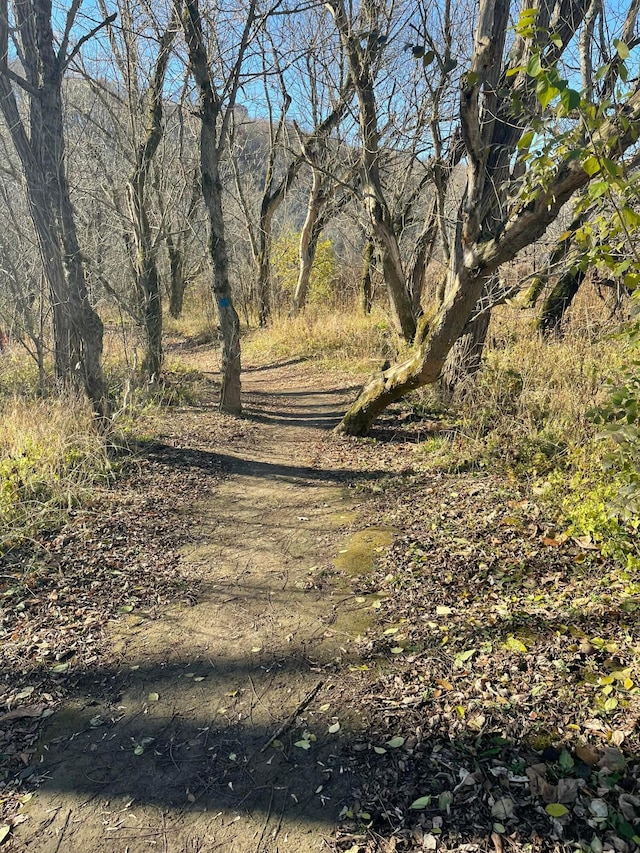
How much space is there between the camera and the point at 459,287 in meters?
5.07

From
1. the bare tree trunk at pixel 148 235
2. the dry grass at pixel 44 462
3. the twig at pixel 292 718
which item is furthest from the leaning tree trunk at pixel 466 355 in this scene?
the bare tree trunk at pixel 148 235

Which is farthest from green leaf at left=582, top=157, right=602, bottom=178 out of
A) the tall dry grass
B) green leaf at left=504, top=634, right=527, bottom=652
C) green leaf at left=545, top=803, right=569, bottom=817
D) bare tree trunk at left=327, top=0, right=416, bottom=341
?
the tall dry grass

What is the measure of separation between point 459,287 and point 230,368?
12.1 ft

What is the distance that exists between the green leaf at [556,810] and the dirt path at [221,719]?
0.78m

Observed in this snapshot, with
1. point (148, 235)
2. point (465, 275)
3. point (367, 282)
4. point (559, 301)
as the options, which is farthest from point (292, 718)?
point (367, 282)

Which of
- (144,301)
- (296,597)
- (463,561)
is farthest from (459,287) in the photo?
(144,301)

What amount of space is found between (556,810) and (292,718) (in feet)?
3.98

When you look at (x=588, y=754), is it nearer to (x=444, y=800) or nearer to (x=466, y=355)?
(x=444, y=800)

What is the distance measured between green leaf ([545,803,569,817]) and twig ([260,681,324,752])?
1166 millimetres

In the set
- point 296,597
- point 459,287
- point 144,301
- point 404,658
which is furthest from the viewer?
point 144,301

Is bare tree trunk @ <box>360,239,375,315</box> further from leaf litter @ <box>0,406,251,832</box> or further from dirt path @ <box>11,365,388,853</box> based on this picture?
dirt path @ <box>11,365,388,853</box>

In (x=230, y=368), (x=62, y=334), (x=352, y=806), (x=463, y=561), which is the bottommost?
(x=352, y=806)

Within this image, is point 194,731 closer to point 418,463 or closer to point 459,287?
point 418,463

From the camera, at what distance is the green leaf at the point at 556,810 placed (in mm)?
1984
